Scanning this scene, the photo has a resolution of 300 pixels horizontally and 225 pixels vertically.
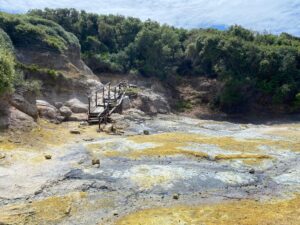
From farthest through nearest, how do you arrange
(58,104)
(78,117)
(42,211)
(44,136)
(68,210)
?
1. (58,104)
2. (78,117)
3. (44,136)
4. (68,210)
5. (42,211)

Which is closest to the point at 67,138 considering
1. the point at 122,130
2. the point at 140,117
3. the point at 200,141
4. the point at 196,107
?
the point at 122,130

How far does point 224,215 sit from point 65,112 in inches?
1124

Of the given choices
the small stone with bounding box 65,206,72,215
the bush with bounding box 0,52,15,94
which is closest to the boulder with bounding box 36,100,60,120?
the bush with bounding box 0,52,15,94

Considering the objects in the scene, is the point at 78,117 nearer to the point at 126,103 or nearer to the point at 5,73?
the point at 126,103

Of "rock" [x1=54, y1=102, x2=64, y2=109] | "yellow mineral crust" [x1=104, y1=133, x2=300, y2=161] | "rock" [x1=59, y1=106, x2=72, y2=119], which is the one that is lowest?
"yellow mineral crust" [x1=104, y1=133, x2=300, y2=161]

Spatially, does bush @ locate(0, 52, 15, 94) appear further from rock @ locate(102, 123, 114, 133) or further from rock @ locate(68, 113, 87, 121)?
rock @ locate(68, 113, 87, 121)

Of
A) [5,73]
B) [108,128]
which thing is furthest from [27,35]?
[5,73]

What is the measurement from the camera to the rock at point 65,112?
4379 centimetres

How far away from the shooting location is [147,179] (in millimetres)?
23953

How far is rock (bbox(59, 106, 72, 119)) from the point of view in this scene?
4379 cm

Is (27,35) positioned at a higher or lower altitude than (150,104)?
higher

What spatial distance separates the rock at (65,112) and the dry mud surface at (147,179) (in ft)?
18.5

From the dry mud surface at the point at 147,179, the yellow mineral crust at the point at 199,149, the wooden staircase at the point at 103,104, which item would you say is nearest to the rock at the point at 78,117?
the wooden staircase at the point at 103,104

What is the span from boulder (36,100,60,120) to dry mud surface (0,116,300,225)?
11.3 ft
